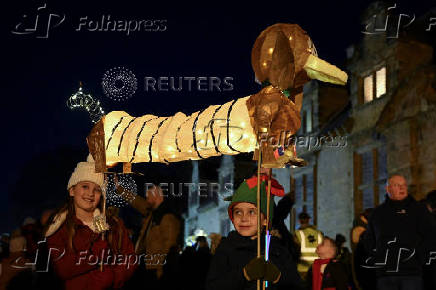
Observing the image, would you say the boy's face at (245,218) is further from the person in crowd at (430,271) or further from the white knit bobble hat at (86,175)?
the person in crowd at (430,271)

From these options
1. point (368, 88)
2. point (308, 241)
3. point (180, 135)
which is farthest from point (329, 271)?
point (368, 88)

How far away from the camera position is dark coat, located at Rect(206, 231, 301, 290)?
450 centimetres

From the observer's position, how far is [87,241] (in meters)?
5.20

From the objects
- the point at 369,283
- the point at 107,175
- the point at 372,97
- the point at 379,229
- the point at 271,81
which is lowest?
the point at 369,283

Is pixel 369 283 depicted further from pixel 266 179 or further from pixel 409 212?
pixel 266 179

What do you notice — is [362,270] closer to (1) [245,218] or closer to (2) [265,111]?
(1) [245,218]

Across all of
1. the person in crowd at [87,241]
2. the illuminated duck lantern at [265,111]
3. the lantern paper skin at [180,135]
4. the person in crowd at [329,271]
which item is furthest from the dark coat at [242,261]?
the person in crowd at [329,271]

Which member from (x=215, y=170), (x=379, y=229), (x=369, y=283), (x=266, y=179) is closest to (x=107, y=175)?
(x=266, y=179)

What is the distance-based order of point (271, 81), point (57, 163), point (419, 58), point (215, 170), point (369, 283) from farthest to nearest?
point (57, 163) → point (215, 170) → point (419, 58) → point (369, 283) → point (271, 81)

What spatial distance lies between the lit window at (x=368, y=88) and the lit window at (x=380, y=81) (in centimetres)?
23

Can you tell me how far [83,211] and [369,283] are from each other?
4452mm

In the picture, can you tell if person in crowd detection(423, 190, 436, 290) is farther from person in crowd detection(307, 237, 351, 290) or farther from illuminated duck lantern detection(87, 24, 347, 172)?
illuminated duck lantern detection(87, 24, 347, 172)

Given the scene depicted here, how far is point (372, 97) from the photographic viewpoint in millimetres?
20109

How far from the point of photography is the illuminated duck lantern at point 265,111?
15.2 ft
